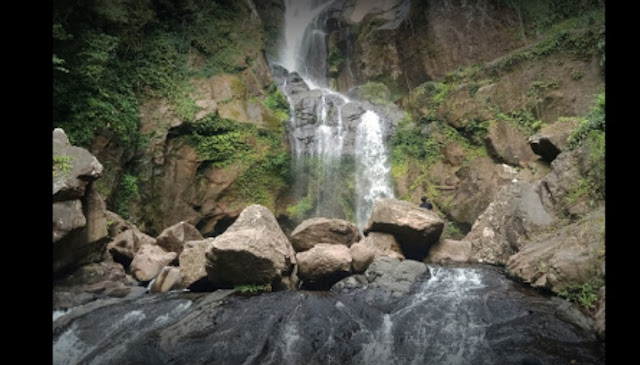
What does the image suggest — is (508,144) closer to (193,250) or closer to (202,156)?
(193,250)

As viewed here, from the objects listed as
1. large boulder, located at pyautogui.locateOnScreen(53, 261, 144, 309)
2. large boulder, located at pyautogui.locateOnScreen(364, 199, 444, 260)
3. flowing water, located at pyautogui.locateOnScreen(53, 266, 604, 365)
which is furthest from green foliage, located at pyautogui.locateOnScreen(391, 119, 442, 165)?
large boulder, located at pyautogui.locateOnScreen(53, 261, 144, 309)

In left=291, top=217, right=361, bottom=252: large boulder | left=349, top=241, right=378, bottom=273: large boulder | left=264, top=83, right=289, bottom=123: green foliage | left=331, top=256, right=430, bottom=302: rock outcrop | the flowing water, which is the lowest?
the flowing water

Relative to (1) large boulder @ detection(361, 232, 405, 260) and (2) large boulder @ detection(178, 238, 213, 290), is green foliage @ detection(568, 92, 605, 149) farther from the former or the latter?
(2) large boulder @ detection(178, 238, 213, 290)

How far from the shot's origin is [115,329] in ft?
19.2

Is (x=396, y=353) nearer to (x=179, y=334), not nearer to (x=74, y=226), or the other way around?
(x=179, y=334)

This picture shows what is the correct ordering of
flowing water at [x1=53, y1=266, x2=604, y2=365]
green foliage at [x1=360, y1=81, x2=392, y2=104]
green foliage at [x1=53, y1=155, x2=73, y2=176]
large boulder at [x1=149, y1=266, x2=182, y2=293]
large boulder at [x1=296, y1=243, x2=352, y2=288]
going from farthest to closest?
green foliage at [x1=360, y1=81, x2=392, y2=104] < large boulder at [x1=149, y1=266, x2=182, y2=293] < large boulder at [x1=296, y1=243, x2=352, y2=288] < green foliage at [x1=53, y1=155, x2=73, y2=176] < flowing water at [x1=53, y1=266, x2=604, y2=365]

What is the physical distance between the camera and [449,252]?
9.73 m

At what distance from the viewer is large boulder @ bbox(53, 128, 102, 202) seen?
704cm

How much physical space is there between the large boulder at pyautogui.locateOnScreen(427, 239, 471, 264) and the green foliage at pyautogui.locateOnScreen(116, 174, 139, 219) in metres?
9.92

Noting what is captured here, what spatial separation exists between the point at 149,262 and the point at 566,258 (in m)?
8.86

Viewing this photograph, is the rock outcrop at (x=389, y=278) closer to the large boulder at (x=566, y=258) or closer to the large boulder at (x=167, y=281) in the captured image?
the large boulder at (x=566, y=258)

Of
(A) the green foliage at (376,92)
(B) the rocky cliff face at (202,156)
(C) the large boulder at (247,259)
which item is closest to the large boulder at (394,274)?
(C) the large boulder at (247,259)

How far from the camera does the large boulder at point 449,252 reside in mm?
9555

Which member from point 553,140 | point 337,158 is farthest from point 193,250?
point 553,140
